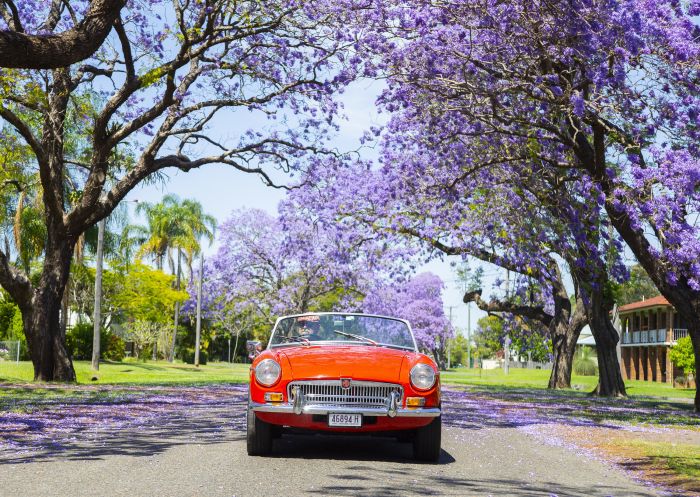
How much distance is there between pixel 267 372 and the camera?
8773 mm

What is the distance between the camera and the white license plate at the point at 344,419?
27.9ft

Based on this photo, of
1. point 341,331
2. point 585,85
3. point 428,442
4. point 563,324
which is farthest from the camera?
point 563,324

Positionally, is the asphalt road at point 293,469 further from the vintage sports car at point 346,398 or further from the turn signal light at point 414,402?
the turn signal light at point 414,402

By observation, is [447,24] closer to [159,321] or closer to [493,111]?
[493,111]

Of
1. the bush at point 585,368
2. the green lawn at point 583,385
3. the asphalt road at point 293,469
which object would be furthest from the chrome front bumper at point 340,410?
the bush at point 585,368

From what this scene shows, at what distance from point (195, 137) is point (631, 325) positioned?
1949 inches

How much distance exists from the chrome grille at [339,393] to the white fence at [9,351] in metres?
38.7

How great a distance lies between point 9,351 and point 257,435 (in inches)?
1653

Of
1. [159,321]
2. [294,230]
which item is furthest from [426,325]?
[294,230]

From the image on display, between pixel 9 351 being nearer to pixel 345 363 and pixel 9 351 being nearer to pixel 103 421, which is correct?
pixel 103 421

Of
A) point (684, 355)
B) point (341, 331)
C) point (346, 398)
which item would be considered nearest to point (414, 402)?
point (346, 398)

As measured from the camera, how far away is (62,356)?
2241cm

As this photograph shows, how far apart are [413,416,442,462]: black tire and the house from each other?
4792cm

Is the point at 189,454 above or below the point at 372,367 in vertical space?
below
